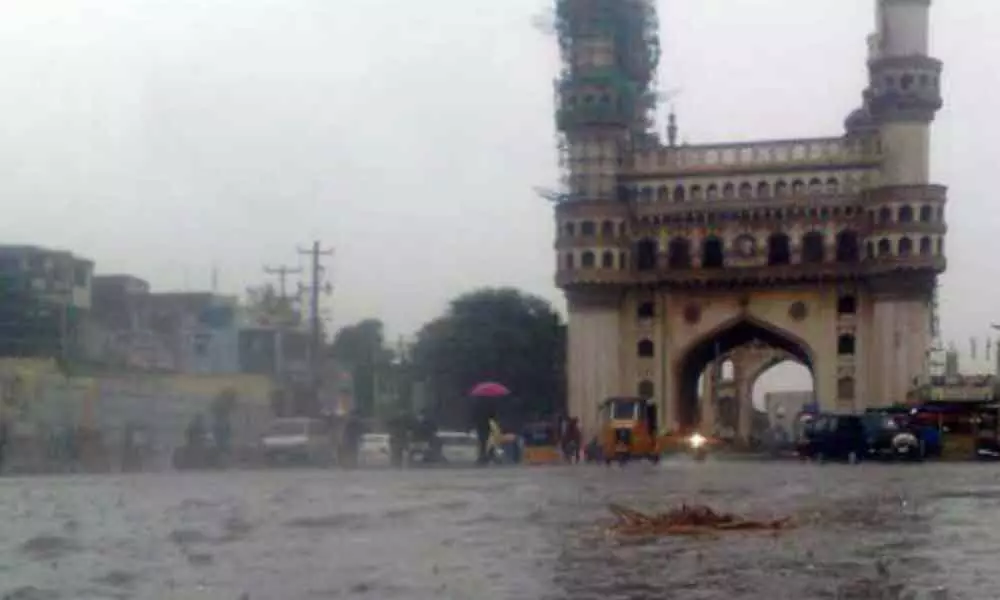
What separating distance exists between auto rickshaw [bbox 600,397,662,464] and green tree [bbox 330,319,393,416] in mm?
34258

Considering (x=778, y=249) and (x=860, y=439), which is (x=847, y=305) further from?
(x=860, y=439)

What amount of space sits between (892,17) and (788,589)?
59.0 meters

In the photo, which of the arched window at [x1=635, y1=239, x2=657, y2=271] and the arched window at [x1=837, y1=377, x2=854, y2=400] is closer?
the arched window at [x1=837, y1=377, x2=854, y2=400]

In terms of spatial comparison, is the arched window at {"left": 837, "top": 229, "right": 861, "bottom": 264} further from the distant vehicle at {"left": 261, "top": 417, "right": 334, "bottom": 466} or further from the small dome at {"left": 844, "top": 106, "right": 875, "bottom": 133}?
the distant vehicle at {"left": 261, "top": 417, "right": 334, "bottom": 466}

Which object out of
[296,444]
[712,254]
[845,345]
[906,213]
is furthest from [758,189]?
[296,444]

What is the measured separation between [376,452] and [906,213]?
27.4 metres

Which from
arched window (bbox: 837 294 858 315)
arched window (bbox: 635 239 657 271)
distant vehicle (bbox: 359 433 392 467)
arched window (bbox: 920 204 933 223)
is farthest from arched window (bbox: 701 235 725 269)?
distant vehicle (bbox: 359 433 392 467)

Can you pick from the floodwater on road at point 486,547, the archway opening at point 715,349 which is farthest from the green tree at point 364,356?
the floodwater on road at point 486,547

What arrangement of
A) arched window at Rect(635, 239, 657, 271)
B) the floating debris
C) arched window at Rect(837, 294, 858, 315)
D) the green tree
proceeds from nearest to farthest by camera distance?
the floating debris → arched window at Rect(837, 294, 858, 315) → arched window at Rect(635, 239, 657, 271) → the green tree

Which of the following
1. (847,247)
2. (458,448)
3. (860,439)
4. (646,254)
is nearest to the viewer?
(860,439)

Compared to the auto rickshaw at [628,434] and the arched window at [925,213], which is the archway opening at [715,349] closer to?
the arched window at [925,213]

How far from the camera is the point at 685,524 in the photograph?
44.9ft

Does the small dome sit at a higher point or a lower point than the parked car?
higher

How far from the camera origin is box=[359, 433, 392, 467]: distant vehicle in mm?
44656
